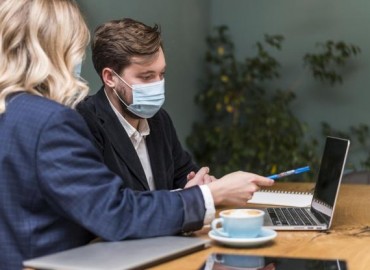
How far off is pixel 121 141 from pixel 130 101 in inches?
6.2

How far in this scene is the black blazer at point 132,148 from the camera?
76.3 inches

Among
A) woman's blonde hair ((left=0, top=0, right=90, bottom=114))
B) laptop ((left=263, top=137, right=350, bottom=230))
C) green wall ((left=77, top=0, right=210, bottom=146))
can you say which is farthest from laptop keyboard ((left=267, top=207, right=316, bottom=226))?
green wall ((left=77, top=0, right=210, bottom=146))

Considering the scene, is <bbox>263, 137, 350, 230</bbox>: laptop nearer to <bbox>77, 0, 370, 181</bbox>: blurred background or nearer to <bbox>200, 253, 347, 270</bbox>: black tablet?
<bbox>200, 253, 347, 270</bbox>: black tablet

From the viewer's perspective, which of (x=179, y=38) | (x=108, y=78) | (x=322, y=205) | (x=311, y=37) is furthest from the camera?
(x=311, y=37)

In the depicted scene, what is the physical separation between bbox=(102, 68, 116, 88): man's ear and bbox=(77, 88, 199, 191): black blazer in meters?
0.03

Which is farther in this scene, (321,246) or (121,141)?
(121,141)

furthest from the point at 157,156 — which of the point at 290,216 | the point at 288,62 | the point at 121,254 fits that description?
the point at 288,62

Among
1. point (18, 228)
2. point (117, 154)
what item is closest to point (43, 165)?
point (18, 228)

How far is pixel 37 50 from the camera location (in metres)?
1.34

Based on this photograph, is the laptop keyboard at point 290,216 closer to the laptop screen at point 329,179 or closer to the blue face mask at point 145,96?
the laptop screen at point 329,179

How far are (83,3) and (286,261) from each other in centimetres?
204

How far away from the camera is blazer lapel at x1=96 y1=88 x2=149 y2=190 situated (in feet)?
6.57

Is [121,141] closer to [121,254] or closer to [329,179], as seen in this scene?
[329,179]

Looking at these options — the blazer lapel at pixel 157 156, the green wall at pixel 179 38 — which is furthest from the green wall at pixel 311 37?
the blazer lapel at pixel 157 156
